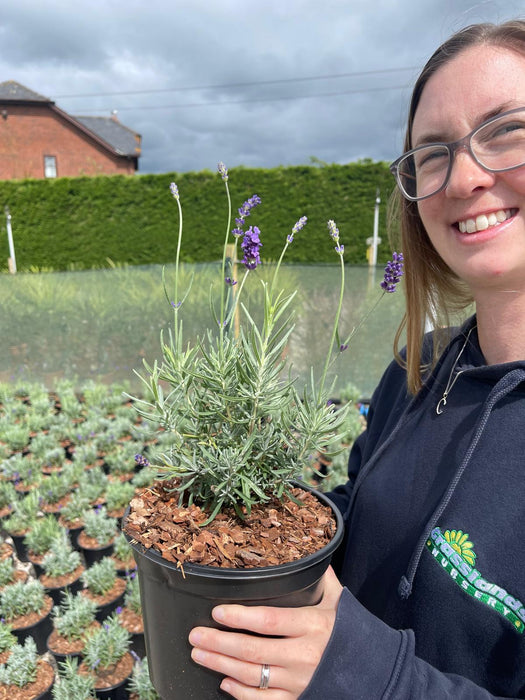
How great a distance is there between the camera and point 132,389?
4555 mm

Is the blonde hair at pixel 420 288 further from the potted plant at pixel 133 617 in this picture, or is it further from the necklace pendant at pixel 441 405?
the potted plant at pixel 133 617

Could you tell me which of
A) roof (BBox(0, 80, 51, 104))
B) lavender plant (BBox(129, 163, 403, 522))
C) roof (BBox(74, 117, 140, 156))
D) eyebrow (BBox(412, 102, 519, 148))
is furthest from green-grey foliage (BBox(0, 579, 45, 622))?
roof (BBox(74, 117, 140, 156))

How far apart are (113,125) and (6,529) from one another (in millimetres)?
32823

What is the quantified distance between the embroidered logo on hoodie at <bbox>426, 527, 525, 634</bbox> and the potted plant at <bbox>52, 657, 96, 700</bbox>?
4.61 feet

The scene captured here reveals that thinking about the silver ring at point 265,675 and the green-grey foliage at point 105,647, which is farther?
the green-grey foliage at point 105,647

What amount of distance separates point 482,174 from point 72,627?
6.99 feet

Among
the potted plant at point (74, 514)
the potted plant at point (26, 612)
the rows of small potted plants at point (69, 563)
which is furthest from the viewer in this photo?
the potted plant at point (74, 514)

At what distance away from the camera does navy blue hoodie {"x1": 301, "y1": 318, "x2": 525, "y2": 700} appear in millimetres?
755

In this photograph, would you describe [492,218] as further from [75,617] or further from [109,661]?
[75,617]

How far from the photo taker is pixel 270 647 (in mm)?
744

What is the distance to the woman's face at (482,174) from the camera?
94 cm

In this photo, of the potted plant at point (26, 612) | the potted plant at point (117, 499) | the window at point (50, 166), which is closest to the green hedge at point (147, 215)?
the potted plant at point (117, 499)

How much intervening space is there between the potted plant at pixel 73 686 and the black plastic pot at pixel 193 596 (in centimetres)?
104

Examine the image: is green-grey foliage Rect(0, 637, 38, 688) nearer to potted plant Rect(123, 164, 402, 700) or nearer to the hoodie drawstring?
potted plant Rect(123, 164, 402, 700)
